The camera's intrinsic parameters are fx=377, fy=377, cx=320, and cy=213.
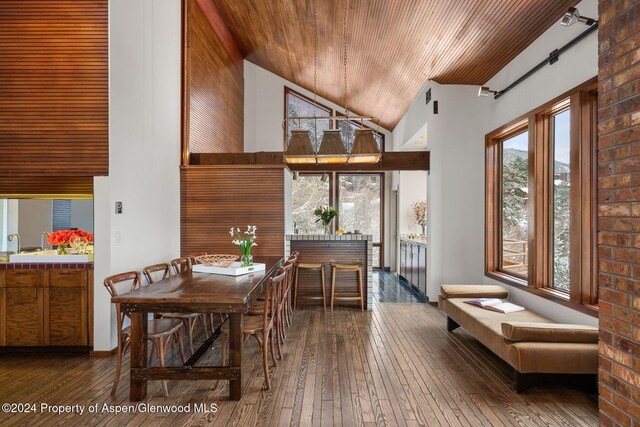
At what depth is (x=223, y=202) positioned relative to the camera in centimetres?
557

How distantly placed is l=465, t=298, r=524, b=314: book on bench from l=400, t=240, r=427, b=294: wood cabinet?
201 centimetres

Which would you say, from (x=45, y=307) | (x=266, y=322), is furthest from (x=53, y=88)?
(x=266, y=322)

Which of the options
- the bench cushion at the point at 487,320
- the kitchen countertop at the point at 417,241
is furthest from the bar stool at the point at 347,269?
the bench cushion at the point at 487,320

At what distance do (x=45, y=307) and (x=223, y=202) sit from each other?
2.49 metres

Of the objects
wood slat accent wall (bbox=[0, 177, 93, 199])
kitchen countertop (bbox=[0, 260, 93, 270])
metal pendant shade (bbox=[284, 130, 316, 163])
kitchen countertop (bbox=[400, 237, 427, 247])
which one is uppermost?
metal pendant shade (bbox=[284, 130, 316, 163])

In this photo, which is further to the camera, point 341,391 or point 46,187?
point 46,187

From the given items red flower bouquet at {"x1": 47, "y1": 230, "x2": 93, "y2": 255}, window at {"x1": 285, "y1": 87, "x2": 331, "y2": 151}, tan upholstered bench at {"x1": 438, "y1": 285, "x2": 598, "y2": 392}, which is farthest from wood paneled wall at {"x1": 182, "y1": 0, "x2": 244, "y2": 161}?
tan upholstered bench at {"x1": 438, "y1": 285, "x2": 598, "y2": 392}

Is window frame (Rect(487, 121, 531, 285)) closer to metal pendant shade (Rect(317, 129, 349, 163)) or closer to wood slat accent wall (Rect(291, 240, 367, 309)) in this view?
wood slat accent wall (Rect(291, 240, 367, 309))

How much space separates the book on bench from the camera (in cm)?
396

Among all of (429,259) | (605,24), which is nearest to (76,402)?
(605,24)

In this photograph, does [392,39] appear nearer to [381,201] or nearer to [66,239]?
[66,239]

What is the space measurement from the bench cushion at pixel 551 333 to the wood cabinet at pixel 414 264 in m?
3.21

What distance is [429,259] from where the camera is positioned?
19.7 feet

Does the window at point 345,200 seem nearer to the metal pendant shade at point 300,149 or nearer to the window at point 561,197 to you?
the metal pendant shade at point 300,149
